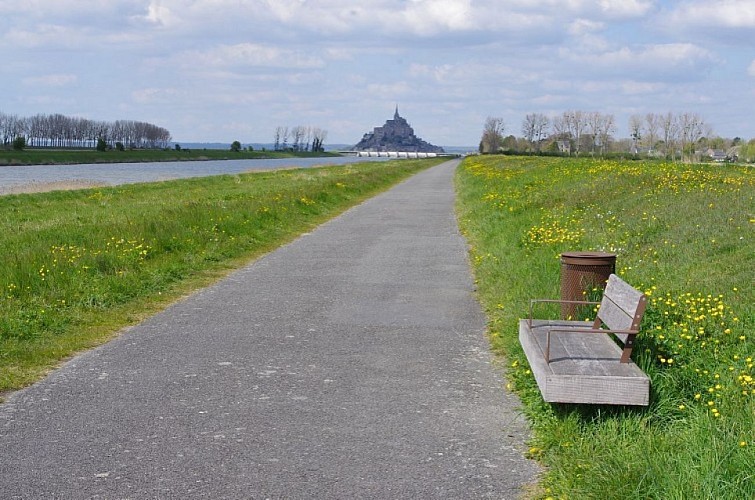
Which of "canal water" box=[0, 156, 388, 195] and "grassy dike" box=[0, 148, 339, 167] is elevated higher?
"grassy dike" box=[0, 148, 339, 167]

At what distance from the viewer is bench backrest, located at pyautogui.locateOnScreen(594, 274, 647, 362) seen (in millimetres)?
5539

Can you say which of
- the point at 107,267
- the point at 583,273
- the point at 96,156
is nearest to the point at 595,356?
the point at 583,273

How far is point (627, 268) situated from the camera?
9.43 m

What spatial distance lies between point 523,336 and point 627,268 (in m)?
3.46

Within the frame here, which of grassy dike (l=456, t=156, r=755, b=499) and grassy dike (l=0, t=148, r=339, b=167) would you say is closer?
grassy dike (l=456, t=156, r=755, b=499)

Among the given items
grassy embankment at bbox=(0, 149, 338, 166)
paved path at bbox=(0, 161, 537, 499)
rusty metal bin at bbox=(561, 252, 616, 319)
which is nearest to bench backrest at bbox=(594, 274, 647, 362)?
rusty metal bin at bbox=(561, 252, 616, 319)

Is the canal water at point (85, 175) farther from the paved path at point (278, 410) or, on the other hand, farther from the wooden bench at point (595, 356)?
the wooden bench at point (595, 356)

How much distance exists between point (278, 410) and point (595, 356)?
7.28 feet

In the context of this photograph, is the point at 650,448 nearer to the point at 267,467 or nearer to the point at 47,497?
the point at 267,467

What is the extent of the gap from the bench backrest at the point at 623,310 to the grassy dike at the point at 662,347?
0.27 meters

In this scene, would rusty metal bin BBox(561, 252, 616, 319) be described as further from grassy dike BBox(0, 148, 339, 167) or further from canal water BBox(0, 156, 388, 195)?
grassy dike BBox(0, 148, 339, 167)

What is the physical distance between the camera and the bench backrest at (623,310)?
18.2 feet

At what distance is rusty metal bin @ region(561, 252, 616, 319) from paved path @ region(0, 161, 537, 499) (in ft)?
3.15

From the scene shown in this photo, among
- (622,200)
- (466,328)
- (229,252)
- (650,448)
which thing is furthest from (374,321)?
(622,200)
